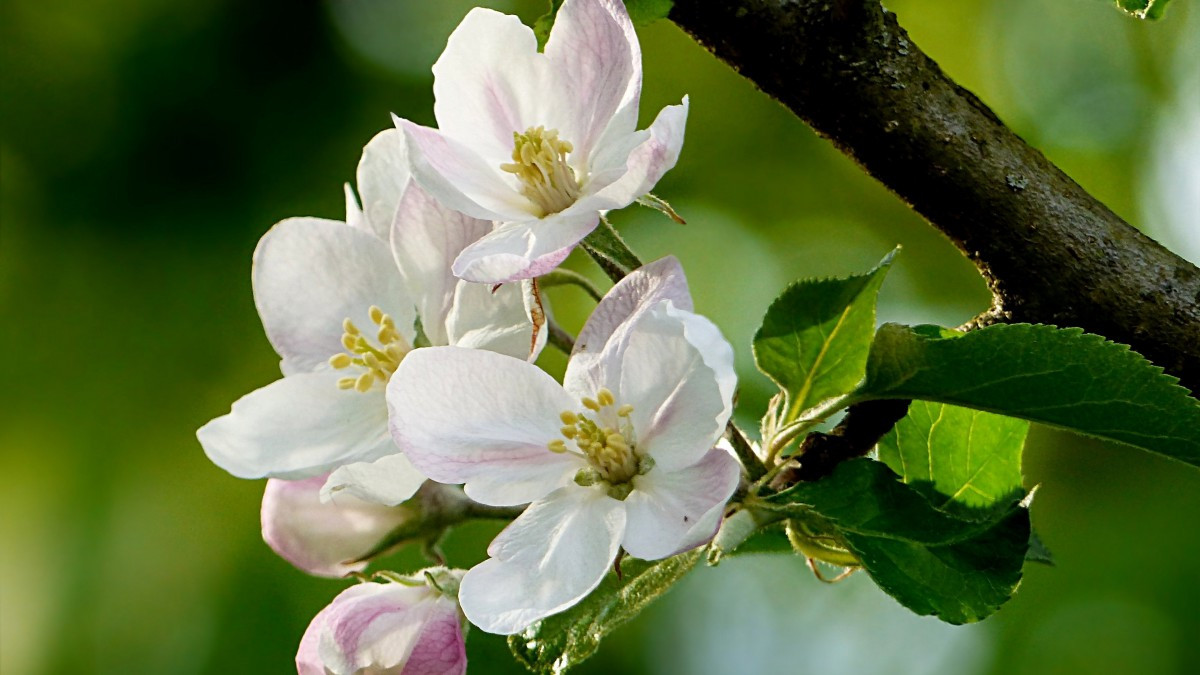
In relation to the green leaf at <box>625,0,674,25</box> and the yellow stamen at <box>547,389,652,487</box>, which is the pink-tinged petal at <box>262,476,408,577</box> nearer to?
the yellow stamen at <box>547,389,652,487</box>

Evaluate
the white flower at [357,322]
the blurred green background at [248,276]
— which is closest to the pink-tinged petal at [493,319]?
the white flower at [357,322]

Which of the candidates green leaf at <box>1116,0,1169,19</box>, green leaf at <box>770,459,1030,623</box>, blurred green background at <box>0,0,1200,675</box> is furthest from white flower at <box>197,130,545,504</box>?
blurred green background at <box>0,0,1200,675</box>

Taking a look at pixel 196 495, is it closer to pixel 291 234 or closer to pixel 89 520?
pixel 89 520

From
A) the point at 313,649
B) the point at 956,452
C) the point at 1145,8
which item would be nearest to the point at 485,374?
the point at 313,649

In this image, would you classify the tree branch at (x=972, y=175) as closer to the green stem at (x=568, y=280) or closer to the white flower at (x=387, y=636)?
the green stem at (x=568, y=280)

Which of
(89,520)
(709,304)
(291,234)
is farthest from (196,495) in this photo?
(291,234)

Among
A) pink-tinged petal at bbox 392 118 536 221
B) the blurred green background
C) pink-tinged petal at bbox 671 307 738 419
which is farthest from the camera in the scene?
the blurred green background
